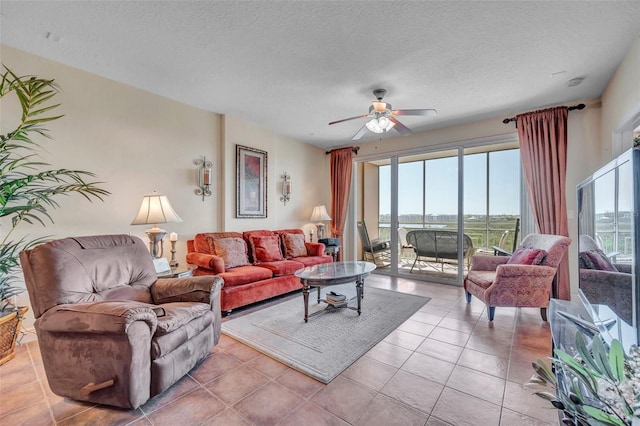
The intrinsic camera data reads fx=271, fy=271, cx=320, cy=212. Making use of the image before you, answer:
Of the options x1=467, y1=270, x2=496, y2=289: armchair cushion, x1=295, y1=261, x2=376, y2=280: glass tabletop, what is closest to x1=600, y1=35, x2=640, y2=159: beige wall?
x1=467, y1=270, x2=496, y2=289: armchair cushion

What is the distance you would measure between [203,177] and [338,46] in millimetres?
2577

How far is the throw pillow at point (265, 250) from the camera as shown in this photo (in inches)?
159

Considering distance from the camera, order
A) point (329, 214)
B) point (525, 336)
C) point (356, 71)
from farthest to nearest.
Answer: point (329, 214), point (356, 71), point (525, 336)

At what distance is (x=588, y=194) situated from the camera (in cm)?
184

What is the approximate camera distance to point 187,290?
7.29ft

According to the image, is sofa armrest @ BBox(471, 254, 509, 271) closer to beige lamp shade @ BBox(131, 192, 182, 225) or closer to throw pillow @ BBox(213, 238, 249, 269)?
throw pillow @ BBox(213, 238, 249, 269)

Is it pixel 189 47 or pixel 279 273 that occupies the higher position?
pixel 189 47

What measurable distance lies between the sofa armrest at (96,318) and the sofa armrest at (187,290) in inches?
20.7

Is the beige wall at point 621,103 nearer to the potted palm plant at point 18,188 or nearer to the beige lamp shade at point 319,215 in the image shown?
the beige lamp shade at point 319,215

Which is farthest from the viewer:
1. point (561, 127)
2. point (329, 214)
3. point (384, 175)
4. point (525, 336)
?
point (329, 214)

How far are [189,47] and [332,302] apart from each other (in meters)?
2.94

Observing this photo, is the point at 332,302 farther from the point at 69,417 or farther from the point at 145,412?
the point at 69,417

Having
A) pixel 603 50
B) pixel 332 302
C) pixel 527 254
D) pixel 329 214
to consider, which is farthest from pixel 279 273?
pixel 603 50

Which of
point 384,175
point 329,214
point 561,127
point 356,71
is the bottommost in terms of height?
point 329,214
